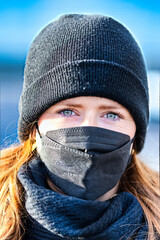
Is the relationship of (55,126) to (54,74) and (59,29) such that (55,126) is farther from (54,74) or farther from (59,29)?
(59,29)

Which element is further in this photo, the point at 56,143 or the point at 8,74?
the point at 8,74

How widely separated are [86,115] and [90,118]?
0.03 m

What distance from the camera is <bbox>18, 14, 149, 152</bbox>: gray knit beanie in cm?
178

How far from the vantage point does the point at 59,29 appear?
6.22 ft

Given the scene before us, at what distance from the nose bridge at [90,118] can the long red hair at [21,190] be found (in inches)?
17.5

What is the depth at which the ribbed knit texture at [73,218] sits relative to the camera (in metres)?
1.60

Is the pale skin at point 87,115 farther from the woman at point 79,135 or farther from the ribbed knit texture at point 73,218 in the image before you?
the ribbed knit texture at point 73,218

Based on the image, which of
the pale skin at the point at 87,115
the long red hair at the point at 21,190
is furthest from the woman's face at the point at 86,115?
the long red hair at the point at 21,190

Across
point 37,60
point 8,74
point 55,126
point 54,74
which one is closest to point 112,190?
point 55,126

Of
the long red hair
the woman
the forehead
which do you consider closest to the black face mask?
the woman

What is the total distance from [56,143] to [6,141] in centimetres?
73

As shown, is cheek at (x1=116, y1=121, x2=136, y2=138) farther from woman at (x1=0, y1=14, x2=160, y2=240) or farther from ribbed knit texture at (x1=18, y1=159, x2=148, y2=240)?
ribbed knit texture at (x1=18, y1=159, x2=148, y2=240)

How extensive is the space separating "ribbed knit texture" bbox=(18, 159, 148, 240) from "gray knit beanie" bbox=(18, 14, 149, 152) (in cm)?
48

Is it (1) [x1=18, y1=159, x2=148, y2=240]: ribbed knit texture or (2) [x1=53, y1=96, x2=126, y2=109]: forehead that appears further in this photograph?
(2) [x1=53, y1=96, x2=126, y2=109]: forehead
